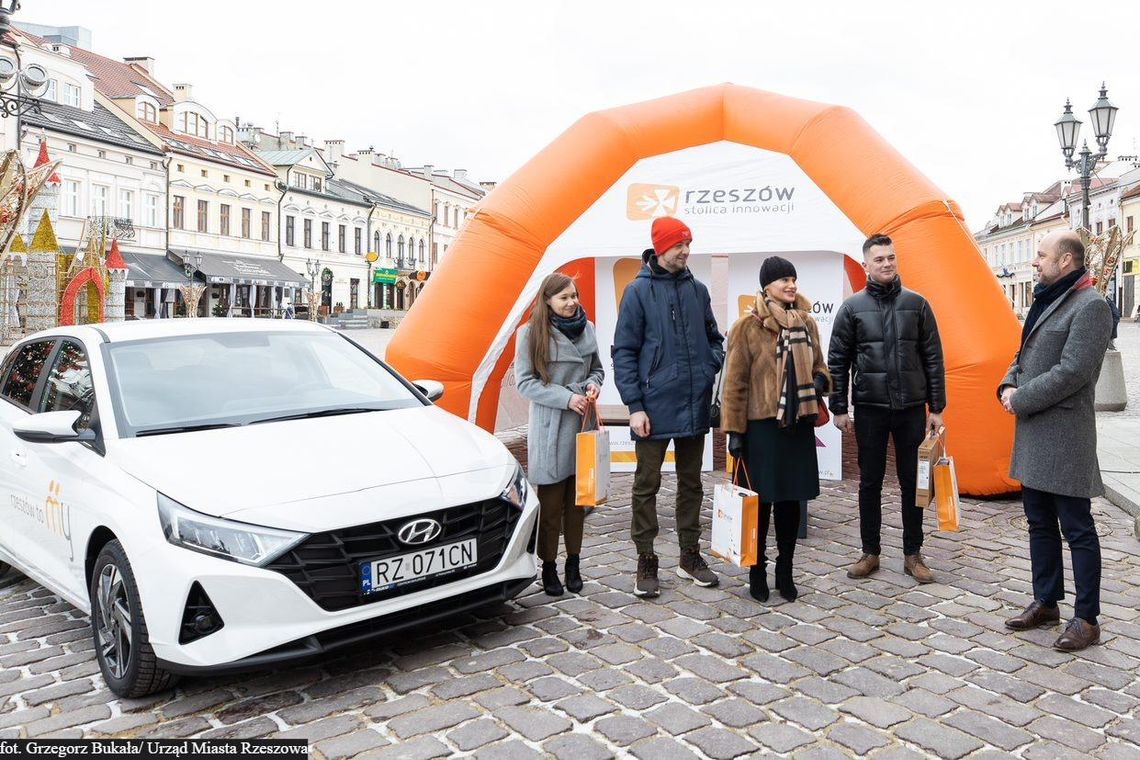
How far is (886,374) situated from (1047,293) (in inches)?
40.7

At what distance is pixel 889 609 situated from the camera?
504cm

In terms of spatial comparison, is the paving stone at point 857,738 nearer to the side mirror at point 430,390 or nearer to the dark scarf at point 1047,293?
the dark scarf at point 1047,293

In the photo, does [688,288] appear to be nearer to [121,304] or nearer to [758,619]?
[758,619]

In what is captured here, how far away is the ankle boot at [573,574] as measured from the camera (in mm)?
5371

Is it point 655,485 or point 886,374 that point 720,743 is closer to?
point 655,485

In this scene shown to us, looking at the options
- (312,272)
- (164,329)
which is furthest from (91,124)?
(164,329)

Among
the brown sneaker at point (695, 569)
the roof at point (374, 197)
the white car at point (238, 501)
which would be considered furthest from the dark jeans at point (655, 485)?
the roof at point (374, 197)

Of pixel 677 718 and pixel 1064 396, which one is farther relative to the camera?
pixel 1064 396

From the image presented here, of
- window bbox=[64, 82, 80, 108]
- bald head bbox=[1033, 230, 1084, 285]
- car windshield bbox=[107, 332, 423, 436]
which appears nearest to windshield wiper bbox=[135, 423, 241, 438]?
car windshield bbox=[107, 332, 423, 436]

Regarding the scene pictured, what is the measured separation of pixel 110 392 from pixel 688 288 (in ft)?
9.96

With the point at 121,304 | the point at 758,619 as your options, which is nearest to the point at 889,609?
the point at 758,619

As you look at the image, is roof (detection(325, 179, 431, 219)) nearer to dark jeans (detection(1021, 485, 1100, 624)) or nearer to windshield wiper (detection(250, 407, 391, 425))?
windshield wiper (detection(250, 407, 391, 425))

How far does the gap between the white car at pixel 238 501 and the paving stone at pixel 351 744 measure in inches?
14.9

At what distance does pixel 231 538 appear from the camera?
145 inches
